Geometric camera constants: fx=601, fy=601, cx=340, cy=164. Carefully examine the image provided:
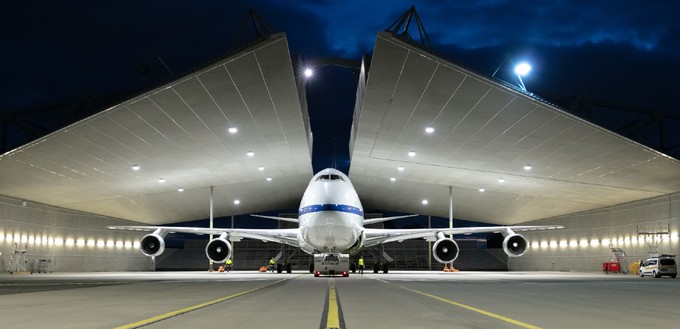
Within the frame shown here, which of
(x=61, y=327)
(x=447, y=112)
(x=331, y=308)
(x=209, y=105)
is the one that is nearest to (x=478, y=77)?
(x=447, y=112)

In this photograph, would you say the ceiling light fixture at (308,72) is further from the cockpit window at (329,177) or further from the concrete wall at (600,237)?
the concrete wall at (600,237)

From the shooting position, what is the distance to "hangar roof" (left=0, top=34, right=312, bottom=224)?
21.0 metres

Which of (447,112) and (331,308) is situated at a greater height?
(447,112)

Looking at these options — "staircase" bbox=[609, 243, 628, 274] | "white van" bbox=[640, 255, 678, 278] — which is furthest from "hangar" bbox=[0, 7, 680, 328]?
"white van" bbox=[640, 255, 678, 278]

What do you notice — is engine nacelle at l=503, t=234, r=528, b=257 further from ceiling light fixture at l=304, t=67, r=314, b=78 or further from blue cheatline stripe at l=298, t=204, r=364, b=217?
ceiling light fixture at l=304, t=67, r=314, b=78

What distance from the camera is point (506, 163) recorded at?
31781mm

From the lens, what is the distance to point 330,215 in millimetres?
25062

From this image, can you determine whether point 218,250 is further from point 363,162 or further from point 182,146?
point 363,162

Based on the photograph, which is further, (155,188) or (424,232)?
(155,188)

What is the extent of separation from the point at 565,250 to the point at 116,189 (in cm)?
3279

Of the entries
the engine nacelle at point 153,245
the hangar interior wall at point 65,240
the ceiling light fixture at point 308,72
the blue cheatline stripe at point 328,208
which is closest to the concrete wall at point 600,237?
the blue cheatline stripe at point 328,208

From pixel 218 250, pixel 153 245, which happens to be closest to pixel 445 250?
pixel 218 250

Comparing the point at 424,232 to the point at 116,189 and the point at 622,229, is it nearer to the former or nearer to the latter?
the point at 622,229

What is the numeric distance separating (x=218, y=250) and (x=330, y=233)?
7.02 meters
